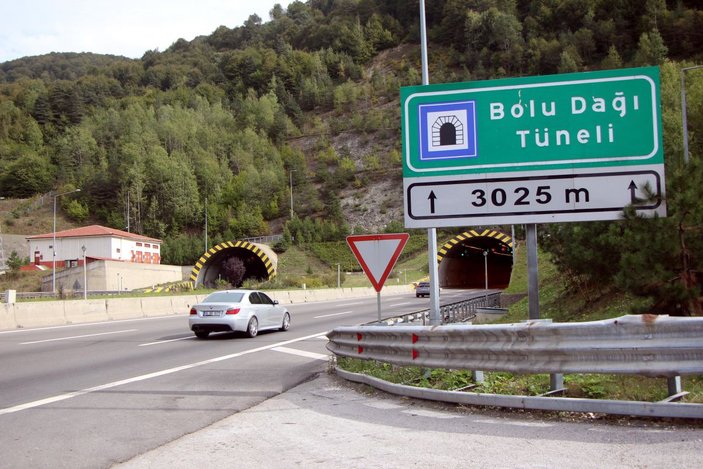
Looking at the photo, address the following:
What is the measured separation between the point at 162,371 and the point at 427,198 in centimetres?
621

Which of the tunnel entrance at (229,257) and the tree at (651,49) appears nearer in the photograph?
the tunnel entrance at (229,257)

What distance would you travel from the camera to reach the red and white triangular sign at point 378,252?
11.4m

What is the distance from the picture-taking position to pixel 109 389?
10.4m

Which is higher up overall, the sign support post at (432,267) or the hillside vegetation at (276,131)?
the hillside vegetation at (276,131)

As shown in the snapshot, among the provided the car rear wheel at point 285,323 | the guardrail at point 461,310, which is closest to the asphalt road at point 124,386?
the car rear wheel at point 285,323

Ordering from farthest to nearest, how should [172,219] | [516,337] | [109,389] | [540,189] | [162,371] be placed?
[172,219]
[162,371]
[109,389]
[540,189]
[516,337]

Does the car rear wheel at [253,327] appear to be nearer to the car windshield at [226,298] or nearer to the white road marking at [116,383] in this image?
the car windshield at [226,298]

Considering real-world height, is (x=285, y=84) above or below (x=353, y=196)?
above

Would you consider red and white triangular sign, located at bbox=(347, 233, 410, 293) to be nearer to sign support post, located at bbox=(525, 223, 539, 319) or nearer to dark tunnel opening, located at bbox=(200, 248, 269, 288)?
sign support post, located at bbox=(525, 223, 539, 319)

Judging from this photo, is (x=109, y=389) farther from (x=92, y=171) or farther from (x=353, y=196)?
(x=92, y=171)

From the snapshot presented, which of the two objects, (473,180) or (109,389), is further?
(109,389)

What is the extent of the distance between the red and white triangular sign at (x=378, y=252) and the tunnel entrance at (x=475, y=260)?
5505 cm

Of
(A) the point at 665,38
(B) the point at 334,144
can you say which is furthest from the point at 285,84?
(A) the point at 665,38

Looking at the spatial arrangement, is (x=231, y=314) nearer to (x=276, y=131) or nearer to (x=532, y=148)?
(x=532, y=148)
